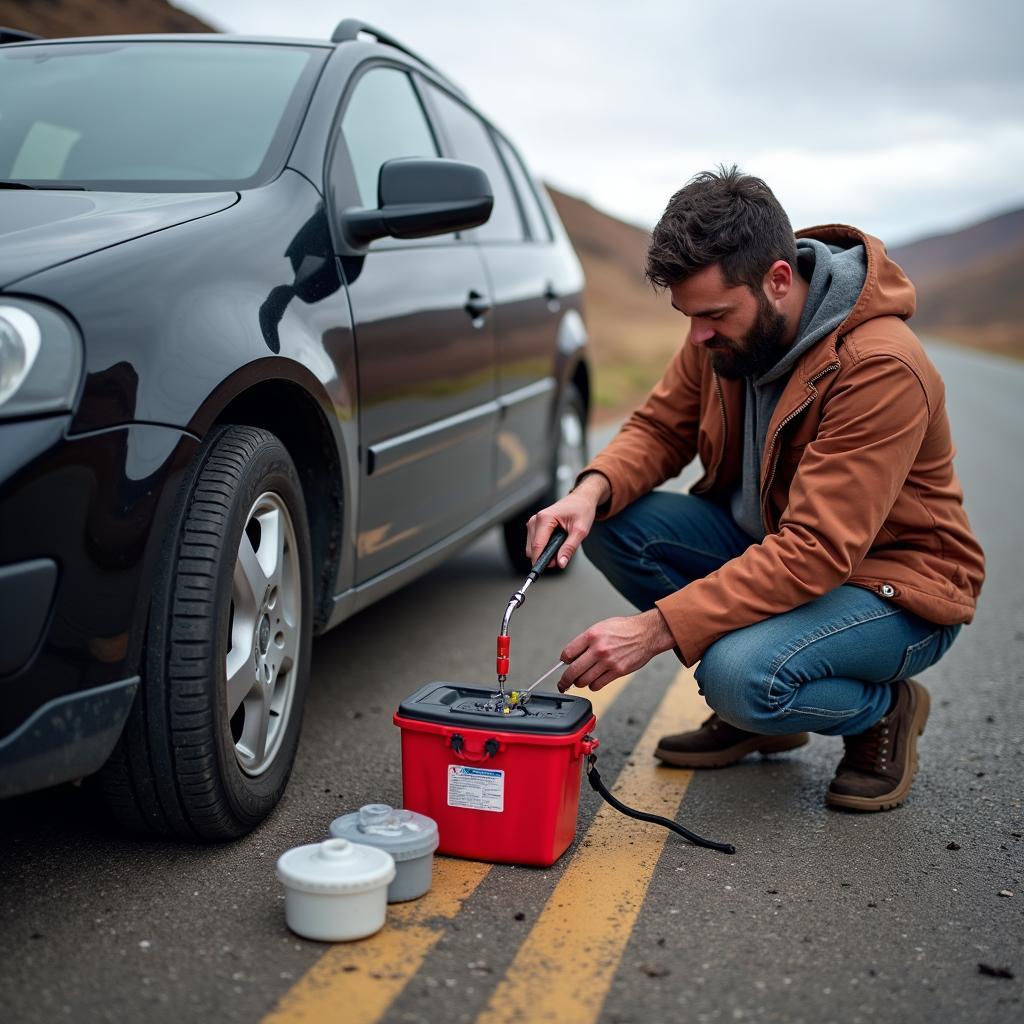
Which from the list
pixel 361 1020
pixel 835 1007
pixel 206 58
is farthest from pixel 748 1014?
pixel 206 58

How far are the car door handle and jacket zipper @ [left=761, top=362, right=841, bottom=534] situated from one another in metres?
1.19

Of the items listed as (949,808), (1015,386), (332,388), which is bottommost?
(1015,386)

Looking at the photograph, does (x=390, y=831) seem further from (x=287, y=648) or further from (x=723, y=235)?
(x=723, y=235)

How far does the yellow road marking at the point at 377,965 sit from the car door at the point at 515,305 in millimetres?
2045

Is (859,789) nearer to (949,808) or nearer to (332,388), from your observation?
(949,808)

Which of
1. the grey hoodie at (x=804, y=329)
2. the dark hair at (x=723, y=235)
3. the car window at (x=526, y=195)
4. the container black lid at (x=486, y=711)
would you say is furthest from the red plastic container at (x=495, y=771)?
the car window at (x=526, y=195)

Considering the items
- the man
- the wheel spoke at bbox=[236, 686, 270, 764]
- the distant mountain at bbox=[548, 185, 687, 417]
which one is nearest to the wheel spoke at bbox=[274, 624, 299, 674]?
the wheel spoke at bbox=[236, 686, 270, 764]

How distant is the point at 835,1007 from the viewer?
204cm

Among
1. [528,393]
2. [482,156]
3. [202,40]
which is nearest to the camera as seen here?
[202,40]

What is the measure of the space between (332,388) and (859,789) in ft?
5.09

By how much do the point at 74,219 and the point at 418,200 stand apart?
979 millimetres

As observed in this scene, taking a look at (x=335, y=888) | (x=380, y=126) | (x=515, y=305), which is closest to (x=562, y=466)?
(x=515, y=305)

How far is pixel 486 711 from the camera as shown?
2543 millimetres

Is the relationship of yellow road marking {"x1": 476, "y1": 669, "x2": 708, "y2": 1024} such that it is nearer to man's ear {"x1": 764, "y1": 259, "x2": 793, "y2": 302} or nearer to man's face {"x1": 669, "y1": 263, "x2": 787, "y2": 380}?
man's face {"x1": 669, "y1": 263, "x2": 787, "y2": 380}
